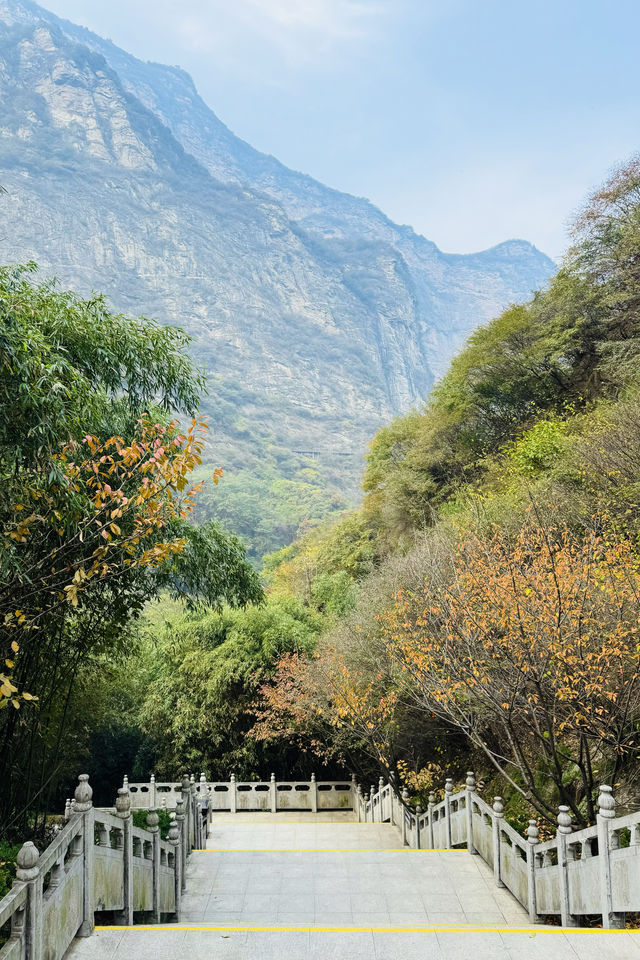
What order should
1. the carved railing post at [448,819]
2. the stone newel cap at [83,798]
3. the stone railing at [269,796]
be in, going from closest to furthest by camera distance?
1. the stone newel cap at [83,798]
2. the carved railing post at [448,819]
3. the stone railing at [269,796]

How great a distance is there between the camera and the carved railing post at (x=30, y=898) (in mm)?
3609

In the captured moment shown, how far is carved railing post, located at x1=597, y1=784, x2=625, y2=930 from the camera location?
15.7 ft

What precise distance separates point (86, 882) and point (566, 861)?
11.4 ft

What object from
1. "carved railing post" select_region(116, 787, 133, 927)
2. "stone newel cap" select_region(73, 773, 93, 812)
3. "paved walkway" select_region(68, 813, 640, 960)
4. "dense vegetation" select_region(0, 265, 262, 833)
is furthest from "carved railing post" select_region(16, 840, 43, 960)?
"carved railing post" select_region(116, 787, 133, 927)

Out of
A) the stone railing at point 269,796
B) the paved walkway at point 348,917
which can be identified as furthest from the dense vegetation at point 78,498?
the stone railing at point 269,796

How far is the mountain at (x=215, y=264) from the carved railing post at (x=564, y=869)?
93.8 metres

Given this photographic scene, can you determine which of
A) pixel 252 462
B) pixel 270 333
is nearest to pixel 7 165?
pixel 270 333

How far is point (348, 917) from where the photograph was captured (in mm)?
5734

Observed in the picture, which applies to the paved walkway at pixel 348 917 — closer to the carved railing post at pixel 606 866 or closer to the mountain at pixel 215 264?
the carved railing post at pixel 606 866

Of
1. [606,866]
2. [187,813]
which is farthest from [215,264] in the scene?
[606,866]

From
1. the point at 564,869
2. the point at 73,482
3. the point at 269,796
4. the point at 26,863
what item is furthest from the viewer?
the point at 269,796

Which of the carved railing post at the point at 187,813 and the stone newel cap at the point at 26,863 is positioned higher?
the stone newel cap at the point at 26,863

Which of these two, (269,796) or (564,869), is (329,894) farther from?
(269,796)

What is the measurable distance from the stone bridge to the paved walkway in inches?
0.6
